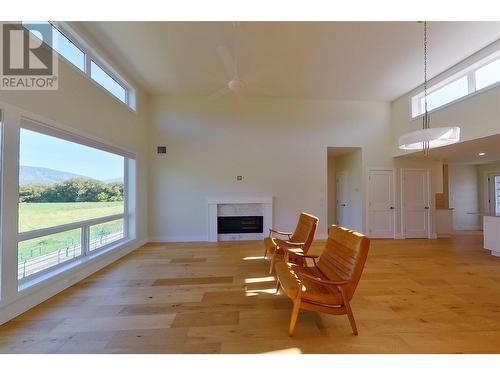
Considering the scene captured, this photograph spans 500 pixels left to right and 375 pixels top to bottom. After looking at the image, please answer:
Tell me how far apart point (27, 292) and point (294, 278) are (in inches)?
117

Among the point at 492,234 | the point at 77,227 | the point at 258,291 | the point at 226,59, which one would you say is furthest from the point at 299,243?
the point at 492,234

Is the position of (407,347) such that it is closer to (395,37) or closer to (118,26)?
(395,37)

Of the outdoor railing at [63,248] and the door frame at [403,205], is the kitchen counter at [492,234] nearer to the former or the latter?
the door frame at [403,205]

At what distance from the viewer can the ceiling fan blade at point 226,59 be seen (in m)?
3.85

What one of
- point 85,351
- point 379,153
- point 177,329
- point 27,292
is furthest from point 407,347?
point 379,153

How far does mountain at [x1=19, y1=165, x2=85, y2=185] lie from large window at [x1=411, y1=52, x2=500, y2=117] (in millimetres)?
7064

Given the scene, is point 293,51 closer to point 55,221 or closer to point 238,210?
point 238,210

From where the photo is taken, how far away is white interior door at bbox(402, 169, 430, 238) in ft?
20.8

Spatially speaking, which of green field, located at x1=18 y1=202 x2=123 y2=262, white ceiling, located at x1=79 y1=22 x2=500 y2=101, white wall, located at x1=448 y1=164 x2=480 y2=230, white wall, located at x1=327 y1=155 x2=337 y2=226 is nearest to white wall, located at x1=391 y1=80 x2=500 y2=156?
white ceiling, located at x1=79 y1=22 x2=500 y2=101

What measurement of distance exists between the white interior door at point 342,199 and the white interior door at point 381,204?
0.85 metres

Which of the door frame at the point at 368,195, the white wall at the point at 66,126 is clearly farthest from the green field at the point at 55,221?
the door frame at the point at 368,195

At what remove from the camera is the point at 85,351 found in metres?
1.82

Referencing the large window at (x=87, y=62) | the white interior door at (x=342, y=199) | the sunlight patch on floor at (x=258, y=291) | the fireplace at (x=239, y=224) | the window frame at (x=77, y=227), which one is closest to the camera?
the window frame at (x=77, y=227)

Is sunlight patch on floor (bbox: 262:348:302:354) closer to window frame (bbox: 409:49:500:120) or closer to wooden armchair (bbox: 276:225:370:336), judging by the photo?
wooden armchair (bbox: 276:225:370:336)
